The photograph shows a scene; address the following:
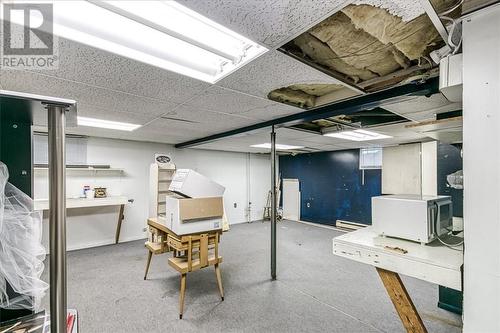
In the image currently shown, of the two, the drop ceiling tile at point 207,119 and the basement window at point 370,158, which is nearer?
the drop ceiling tile at point 207,119

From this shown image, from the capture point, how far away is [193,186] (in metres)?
2.59

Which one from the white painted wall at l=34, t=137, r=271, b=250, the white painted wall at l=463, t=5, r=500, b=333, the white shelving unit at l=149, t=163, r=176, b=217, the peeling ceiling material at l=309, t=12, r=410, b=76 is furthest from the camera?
the white painted wall at l=34, t=137, r=271, b=250

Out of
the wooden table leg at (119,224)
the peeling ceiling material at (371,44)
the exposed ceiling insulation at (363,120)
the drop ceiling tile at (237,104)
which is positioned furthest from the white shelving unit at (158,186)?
the peeling ceiling material at (371,44)

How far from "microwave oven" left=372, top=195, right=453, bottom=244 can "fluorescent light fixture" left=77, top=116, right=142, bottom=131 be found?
338 centimetres

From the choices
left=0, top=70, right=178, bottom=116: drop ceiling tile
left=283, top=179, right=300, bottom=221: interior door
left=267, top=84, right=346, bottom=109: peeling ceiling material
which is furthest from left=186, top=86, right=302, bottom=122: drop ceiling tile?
left=283, top=179, right=300, bottom=221: interior door

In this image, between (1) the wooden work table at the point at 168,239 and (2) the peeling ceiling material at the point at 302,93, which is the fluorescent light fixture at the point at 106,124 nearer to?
(1) the wooden work table at the point at 168,239

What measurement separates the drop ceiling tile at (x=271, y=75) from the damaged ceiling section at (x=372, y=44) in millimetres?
69

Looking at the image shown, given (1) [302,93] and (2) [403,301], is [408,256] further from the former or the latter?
(1) [302,93]

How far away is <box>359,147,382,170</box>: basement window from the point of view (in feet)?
18.0

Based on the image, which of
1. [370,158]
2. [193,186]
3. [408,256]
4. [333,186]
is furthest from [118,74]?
[333,186]

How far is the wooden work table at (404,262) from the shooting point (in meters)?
1.20

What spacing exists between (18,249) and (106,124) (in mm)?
2936

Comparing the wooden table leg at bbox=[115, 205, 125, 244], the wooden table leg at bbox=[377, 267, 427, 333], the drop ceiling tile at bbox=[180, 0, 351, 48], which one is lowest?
the wooden table leg at bbox=[115, 205, 125, 244]

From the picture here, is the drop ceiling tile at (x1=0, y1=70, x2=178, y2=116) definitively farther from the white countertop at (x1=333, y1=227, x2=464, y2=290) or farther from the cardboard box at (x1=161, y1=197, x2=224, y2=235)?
the white countertop at (x1=333, y1=227, x2=464, y2=290)
